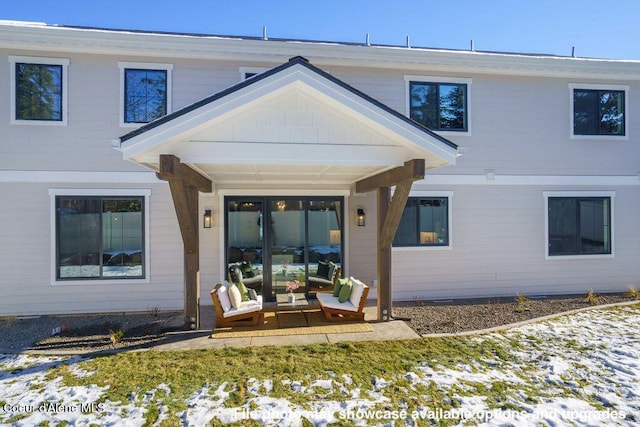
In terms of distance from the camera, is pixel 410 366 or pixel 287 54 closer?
pixel 410 366

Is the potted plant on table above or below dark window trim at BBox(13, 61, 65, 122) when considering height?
below

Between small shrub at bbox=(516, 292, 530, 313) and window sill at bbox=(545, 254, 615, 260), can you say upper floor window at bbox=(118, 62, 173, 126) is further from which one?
window sill at bbox=(545, 254, 615, 260)

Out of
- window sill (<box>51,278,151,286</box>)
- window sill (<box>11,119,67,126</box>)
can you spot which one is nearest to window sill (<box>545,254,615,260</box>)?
window sill (<box>51,278,151,286</box>)

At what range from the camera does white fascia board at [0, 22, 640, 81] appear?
684 centimetres

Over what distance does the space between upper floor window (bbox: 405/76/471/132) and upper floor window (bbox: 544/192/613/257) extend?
3.15 meters

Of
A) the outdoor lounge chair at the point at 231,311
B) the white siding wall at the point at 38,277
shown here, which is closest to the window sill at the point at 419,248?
the outdoor lounge chair at the point at 231,311

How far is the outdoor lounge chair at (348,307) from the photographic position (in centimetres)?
634

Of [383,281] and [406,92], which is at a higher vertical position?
[406,92]

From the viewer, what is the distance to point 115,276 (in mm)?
7316

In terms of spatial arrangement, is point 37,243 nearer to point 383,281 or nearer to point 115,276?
point 115,276

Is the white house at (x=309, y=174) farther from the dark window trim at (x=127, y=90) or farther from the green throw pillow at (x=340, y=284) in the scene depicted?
the green throw pillow at (x=340, y=284)

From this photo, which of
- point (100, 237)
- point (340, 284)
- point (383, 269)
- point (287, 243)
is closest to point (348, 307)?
point (340, 284)

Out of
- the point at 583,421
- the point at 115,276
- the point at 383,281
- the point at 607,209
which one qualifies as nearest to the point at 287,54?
the point at 383,281

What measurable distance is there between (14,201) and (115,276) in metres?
2.60
